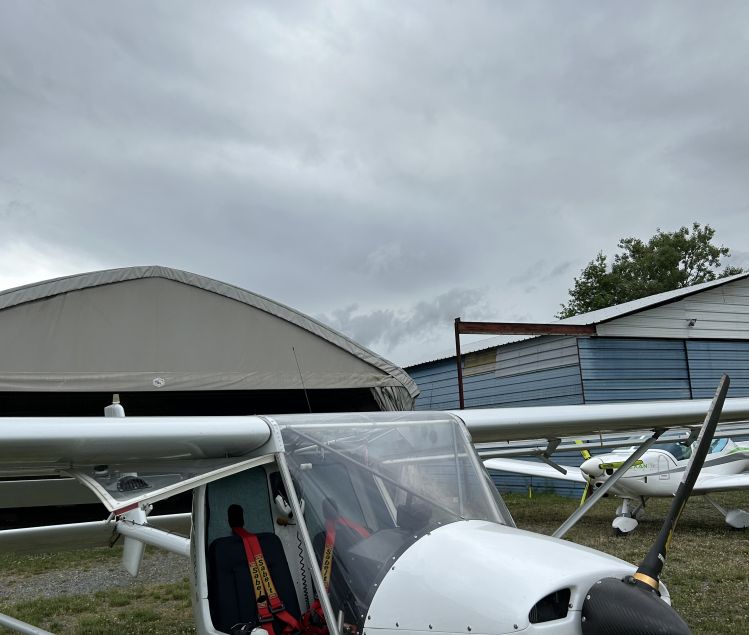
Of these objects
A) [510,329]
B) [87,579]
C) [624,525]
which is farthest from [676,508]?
[510,329]

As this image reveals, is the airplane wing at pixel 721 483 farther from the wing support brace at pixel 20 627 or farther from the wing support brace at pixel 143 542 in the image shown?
the wing support brace at pixel 20 627

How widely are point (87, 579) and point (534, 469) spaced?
27.9 feet

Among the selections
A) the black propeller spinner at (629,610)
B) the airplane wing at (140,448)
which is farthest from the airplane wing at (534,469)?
the black propeller spinner at (629,610)

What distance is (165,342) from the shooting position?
10.4 meters

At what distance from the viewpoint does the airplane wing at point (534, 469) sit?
13.2 meters

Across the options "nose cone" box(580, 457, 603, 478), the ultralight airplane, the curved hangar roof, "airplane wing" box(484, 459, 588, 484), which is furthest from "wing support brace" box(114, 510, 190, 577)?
"airplane wing" box(484, 459, 588, 484)

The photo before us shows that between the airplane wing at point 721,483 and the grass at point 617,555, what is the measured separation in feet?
1.79

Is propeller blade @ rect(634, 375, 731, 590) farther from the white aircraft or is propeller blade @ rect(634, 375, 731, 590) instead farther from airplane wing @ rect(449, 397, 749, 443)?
the white aircraft

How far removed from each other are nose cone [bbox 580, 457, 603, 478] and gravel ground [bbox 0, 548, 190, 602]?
6.66 meters

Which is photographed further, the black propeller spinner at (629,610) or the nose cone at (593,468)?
the nose cone at (593,468)

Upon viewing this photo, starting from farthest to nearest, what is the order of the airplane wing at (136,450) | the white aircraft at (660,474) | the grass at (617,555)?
the white aircraft at (660,474) < the grass at (617,555) < the airplane wing at (136,450)

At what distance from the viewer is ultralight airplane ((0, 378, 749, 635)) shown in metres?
2.38

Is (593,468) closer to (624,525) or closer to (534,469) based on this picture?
(624,525)

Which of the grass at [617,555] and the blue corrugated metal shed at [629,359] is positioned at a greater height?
the blue corrugated metal shed at [629,359]
